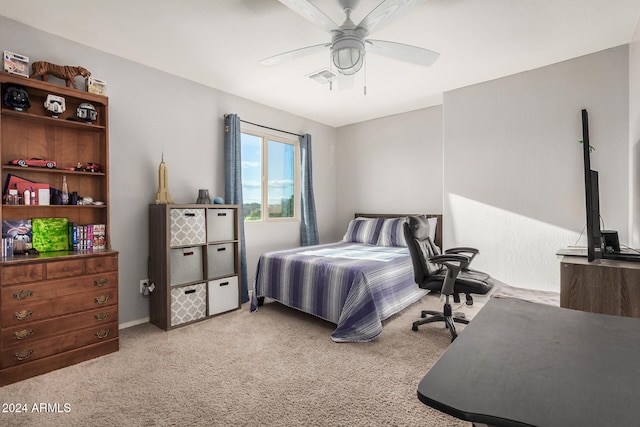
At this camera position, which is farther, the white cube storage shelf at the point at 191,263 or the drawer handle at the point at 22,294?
the white cube storage shelf at the point at 191,263

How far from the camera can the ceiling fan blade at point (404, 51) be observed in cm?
226

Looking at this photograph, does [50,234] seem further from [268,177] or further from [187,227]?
[268,177]

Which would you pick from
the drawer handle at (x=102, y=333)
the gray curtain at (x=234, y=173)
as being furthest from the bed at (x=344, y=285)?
the drawer handle at (x=102, y=333)

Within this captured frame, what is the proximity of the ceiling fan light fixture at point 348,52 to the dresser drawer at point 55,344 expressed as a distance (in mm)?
2624

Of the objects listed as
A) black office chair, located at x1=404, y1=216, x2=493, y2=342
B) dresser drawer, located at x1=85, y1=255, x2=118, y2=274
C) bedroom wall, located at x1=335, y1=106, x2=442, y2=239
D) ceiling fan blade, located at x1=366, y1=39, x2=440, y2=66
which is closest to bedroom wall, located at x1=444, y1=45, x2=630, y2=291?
bedroom wall, located at x1=335, y1=106, x2=442, y2=239

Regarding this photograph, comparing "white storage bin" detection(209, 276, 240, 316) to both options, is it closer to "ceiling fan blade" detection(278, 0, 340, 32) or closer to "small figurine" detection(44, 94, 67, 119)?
"small figurine" detection(44, 94, 67, 119)

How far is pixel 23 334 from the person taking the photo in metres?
2.08

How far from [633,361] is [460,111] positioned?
3.57m

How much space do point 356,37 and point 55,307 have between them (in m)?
2.78

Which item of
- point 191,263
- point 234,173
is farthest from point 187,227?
point 234,173

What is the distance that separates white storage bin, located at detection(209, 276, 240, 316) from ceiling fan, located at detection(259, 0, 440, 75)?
220 centimetres

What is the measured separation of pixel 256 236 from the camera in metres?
4.26

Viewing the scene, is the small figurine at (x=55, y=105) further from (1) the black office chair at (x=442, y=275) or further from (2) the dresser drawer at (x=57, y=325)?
(1) the black office chair at (x=442, y=275)

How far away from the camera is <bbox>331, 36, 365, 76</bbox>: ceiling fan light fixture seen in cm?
215
